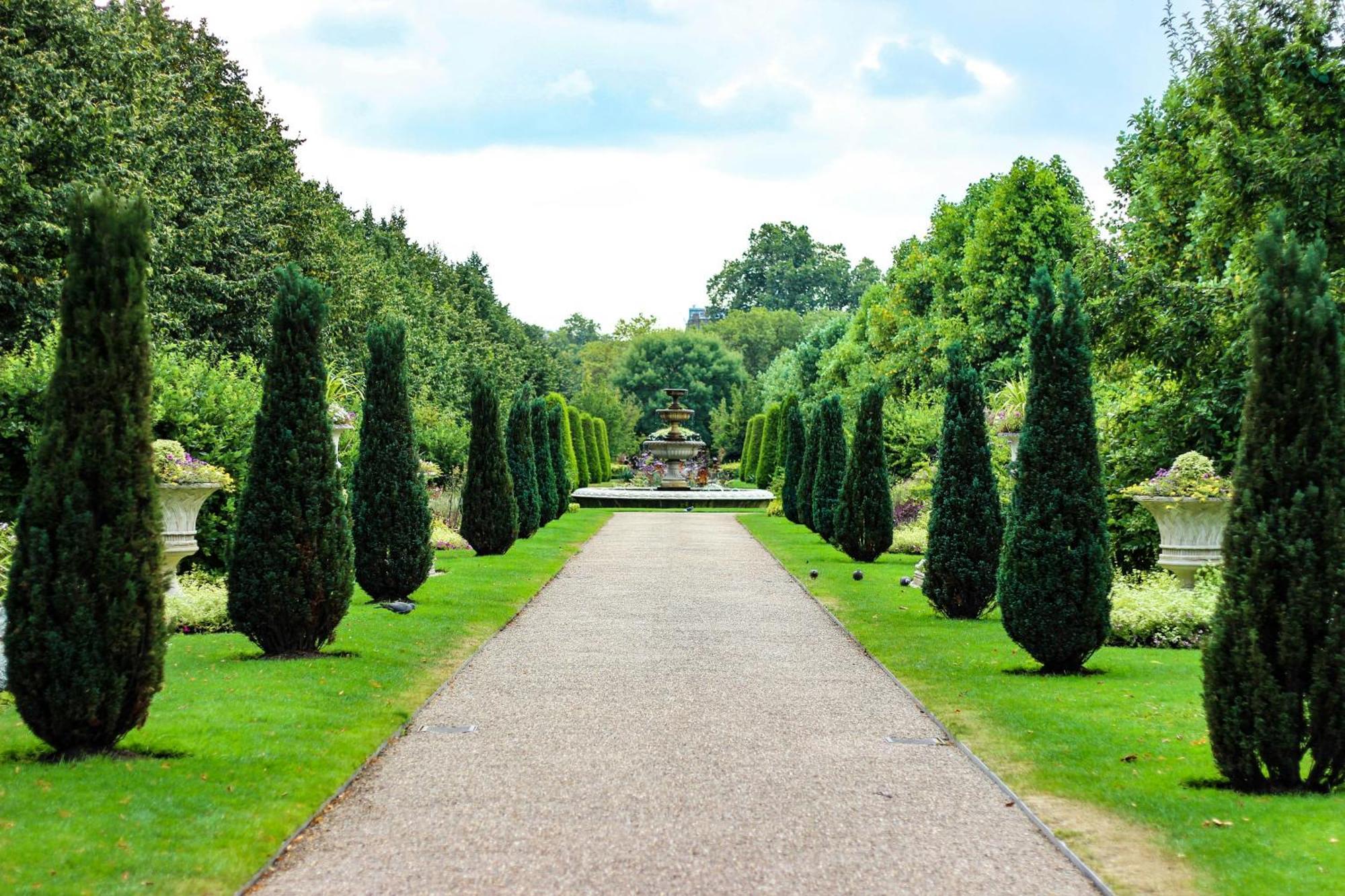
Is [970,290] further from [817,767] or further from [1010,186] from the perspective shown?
[817,767]

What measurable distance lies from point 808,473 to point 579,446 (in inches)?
685

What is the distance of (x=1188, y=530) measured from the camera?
12867 mm

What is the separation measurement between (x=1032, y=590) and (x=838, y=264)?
90.4 meters

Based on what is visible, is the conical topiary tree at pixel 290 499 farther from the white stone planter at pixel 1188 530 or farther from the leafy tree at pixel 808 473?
the leafy tree at pixel 808 473

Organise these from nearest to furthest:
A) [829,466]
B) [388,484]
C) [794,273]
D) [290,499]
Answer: [290,499] < [388,484] < [829,466] < [794,273]

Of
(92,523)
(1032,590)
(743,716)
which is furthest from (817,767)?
(92,523)

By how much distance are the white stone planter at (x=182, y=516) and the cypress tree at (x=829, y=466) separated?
1323 cm

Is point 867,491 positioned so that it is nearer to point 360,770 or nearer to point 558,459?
point 360,770

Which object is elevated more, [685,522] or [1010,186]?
[1010,186]

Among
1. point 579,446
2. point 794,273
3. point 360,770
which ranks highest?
point 794,273

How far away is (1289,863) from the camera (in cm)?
491

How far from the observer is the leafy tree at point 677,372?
72.2 m

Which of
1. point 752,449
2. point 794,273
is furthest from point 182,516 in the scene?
point 794,273

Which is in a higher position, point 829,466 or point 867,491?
point 829,466
